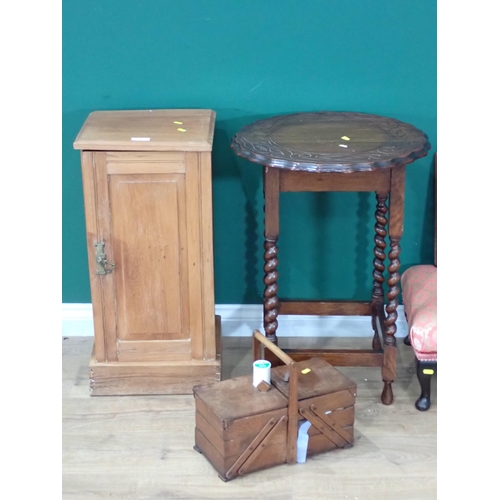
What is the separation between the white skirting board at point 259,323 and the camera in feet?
12.0

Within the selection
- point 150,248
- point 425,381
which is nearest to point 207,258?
point 150,248

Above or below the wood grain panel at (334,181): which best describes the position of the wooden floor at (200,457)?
below

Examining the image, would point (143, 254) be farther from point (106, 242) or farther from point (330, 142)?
point (330, 142)

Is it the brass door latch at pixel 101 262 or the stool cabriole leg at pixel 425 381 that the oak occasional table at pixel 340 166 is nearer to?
the stool cabriole leg at pixel 425 381

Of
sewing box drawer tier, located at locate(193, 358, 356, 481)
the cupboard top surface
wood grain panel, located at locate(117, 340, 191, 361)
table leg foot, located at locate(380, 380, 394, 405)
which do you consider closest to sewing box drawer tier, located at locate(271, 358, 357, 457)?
sewing box drawer tier, located at locate(193, 358, 356, 481)

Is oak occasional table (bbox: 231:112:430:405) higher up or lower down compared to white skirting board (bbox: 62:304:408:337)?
higher up

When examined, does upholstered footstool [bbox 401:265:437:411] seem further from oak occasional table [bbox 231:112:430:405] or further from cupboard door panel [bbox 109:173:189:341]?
cupboard door panel [bbox 109:173:189:341]

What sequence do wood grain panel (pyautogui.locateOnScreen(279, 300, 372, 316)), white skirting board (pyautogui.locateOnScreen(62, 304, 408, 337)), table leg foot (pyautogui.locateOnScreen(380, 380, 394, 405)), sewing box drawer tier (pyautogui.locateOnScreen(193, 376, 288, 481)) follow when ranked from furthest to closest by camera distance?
white skirting board (pyautogui.locateOnScreen(62, 304, 408, 337)) → wood grain panel (pyautogui.locateOnScreen(279, 300, 372, 316)) → table leg foot (pyautogui.locateOnScreen(380, 380, 394, 405)) → sewing box drawer tier (pyautogui.locateOnScreen(193, 376, 288, 481))

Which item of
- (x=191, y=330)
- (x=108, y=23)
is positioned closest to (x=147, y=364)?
(x=191, y=330)

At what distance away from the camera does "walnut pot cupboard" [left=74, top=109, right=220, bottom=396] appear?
9.70 feet

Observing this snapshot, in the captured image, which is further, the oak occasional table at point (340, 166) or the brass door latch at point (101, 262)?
the brass door latch at point (101, 262)

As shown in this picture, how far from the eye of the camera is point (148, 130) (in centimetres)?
303

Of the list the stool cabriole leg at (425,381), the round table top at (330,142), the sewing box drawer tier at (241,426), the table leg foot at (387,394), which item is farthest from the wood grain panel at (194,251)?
the stool cabriole leg at (425,381)

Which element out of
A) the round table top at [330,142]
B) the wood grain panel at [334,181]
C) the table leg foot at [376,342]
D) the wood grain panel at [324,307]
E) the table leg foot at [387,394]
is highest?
the round table top at [330,142]
